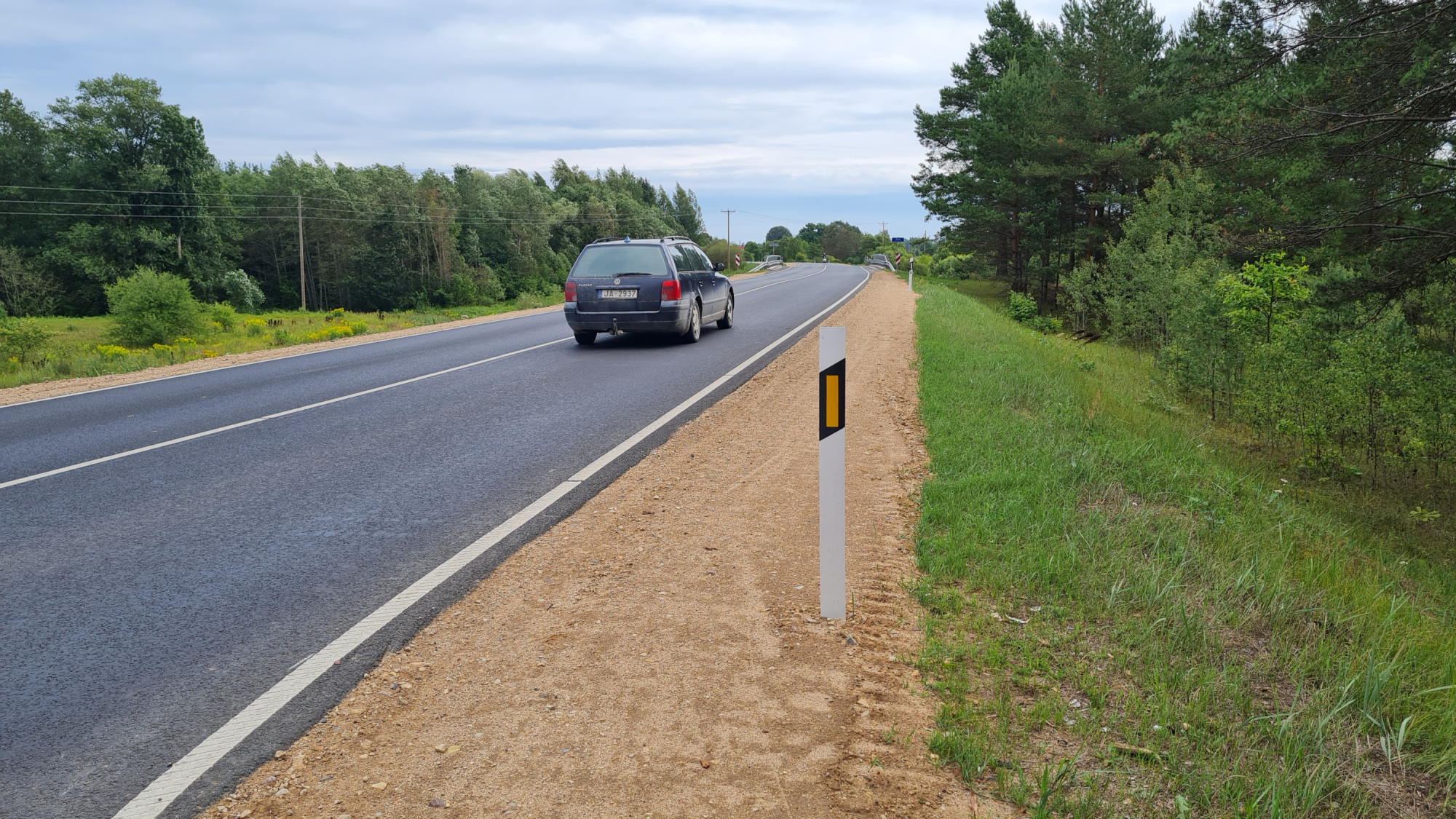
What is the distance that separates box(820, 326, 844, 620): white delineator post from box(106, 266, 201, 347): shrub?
31.3 m

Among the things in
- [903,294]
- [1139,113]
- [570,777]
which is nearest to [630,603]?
[570,777]

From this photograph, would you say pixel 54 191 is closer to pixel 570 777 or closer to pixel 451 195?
pixel 451 195

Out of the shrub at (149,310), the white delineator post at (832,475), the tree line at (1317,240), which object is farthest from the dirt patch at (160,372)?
the tree line at (1317,240)

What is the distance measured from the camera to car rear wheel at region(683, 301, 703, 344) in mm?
14977

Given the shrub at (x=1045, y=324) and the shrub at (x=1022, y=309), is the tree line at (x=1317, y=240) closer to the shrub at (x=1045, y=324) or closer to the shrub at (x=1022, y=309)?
the shrub at (x=1045, y=324)

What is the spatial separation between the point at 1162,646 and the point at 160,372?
14.3 m

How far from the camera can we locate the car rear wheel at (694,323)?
14977 millimetres

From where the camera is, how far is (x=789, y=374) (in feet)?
37.4

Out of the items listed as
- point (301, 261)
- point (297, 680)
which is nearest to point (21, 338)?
point (297, 680)

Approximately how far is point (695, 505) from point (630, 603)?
163cm

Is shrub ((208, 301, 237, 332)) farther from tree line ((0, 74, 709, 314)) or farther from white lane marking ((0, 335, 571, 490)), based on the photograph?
white lane marking ((0, 335, 571, 490))

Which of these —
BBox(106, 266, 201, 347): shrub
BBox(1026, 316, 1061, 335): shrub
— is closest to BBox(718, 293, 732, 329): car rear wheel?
BBox(1026, 316, 1061, 335): shrub

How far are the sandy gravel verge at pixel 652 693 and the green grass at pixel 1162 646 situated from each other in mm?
259

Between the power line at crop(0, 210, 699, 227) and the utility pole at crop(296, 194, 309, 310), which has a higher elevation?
the power line at crop(0, 210, 699, 227)
